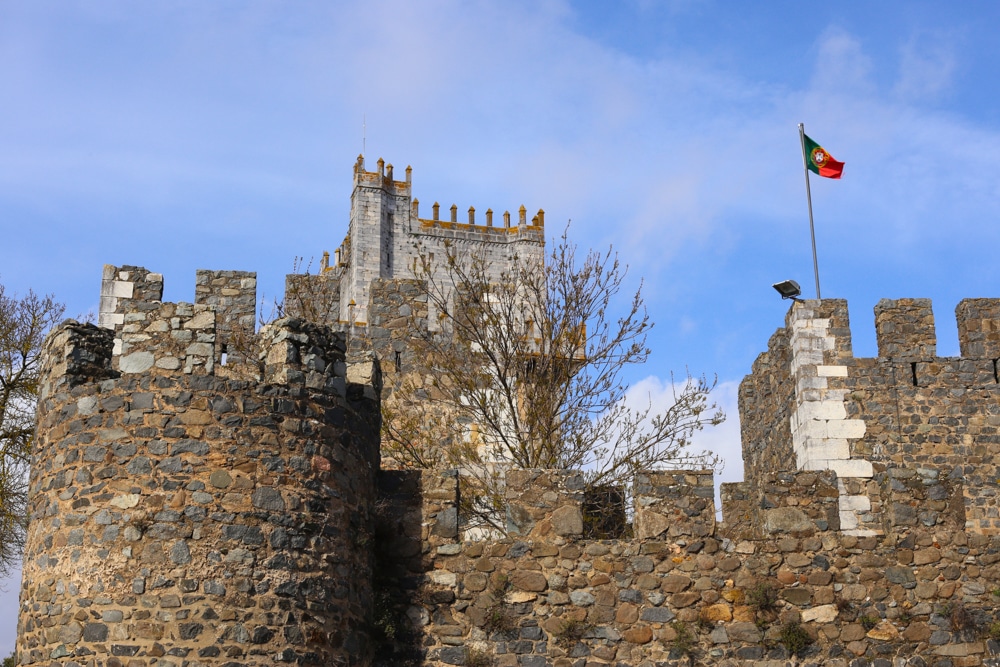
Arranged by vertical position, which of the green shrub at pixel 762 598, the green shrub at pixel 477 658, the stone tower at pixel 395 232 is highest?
the stone tower at pixel 395 232

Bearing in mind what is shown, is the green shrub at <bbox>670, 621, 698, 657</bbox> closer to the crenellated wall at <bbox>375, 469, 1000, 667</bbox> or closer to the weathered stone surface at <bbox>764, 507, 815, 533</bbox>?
the crenellated wall at <bbox>375, 469, 1000, 667</bbox>

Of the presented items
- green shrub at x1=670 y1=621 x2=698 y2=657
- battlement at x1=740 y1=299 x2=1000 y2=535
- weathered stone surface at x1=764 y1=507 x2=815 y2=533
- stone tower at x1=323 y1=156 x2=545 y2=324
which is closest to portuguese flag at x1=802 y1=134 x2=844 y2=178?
battlement at x1=740 y1=299 x2=1000 y2=535

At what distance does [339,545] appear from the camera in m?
11.5

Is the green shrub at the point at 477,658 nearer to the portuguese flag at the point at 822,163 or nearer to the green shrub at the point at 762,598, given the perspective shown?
the green shrub at the point at 762,598

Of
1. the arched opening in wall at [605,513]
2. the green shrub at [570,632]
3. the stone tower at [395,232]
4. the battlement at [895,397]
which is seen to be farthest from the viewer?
the stone tower at [395,232]

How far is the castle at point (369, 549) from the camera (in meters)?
10.7

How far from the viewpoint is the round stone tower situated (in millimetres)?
10562

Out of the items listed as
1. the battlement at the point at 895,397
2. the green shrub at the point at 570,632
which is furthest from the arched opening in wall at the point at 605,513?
the battlement at the point at 895,397

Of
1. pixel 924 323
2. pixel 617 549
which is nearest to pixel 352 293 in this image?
pixel 924 323

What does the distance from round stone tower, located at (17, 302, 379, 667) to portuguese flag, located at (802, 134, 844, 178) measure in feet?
36.5

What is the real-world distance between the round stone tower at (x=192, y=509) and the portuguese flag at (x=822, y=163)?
1111 centimetres

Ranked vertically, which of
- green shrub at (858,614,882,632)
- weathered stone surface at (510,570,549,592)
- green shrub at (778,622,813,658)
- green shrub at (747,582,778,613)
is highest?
weathered stone surface at (510,570,549,592)

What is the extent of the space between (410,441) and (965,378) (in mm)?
7553

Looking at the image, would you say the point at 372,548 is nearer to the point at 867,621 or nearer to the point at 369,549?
the point at 369,549
